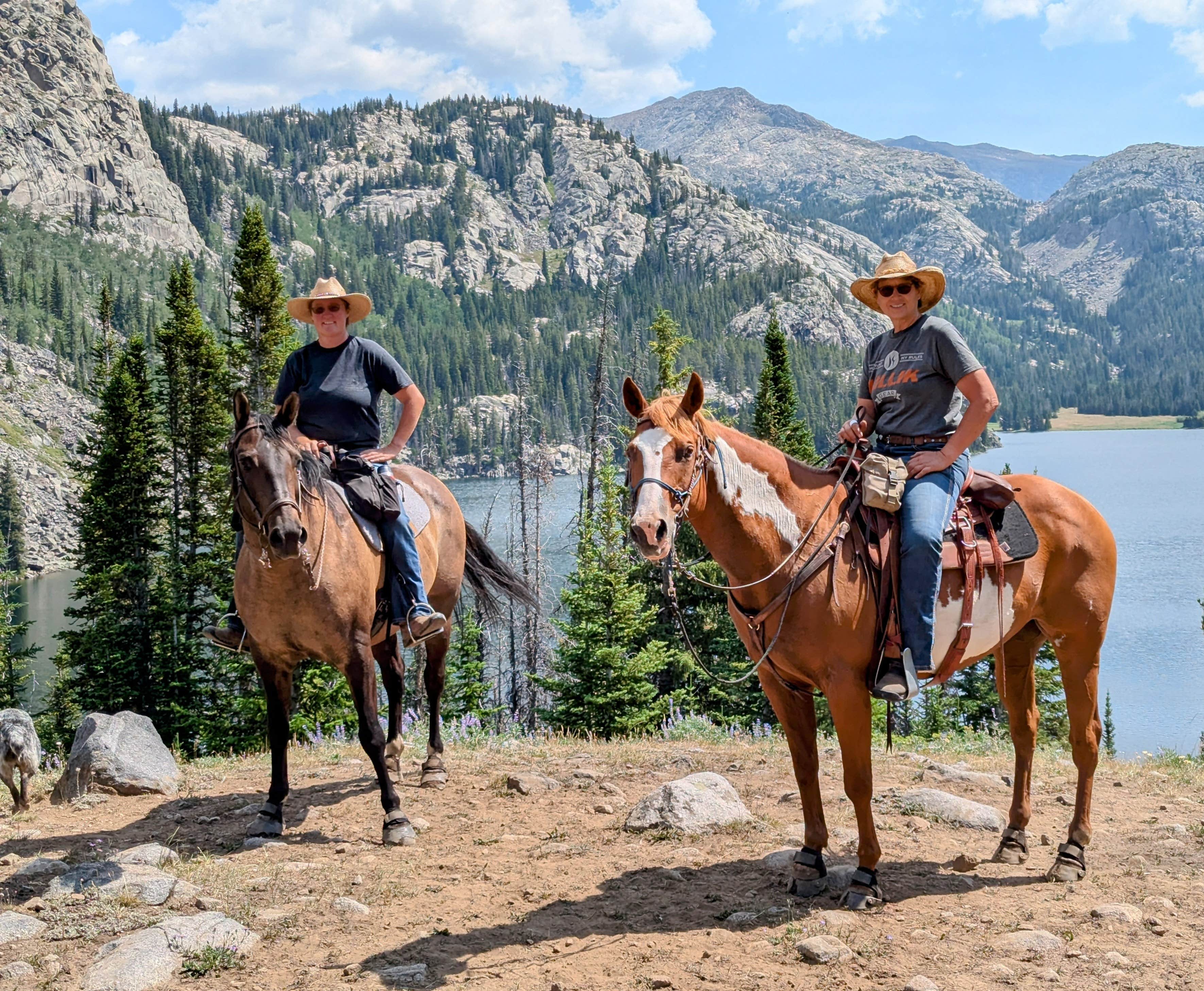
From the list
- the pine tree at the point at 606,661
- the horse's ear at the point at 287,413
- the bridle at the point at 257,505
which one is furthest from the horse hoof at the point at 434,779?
the pine tree at the point at 606,661

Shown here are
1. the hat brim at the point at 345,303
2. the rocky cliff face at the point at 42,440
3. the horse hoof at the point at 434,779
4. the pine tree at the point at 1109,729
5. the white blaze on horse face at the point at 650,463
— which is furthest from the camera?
the rocky cliff face at the point at 42,440

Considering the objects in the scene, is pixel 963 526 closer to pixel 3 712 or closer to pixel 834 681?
pixel 834 681

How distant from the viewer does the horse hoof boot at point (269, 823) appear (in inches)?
285

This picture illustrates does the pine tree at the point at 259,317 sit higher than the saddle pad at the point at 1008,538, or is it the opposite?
the pine tree at the point at 259,317

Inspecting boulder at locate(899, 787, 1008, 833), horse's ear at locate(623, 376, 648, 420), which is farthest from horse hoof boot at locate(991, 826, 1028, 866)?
horse's ear at locate(623, 376, 648, 420)

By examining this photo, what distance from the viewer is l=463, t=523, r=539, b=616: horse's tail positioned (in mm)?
10633

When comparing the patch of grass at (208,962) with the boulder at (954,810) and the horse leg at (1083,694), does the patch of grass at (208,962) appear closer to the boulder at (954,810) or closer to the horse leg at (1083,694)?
the boulder at (954,810)

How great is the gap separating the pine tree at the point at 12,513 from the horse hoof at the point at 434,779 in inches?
4432

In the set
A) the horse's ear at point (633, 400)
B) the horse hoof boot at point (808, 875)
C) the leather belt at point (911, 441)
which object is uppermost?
the horse's ear at point (633, 400)

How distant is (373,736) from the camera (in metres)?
7.36

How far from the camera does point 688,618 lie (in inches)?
1350

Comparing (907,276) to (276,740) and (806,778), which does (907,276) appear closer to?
(806,778)

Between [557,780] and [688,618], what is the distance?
84.7 ft

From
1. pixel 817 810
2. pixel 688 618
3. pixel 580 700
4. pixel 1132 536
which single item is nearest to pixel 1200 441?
pixel 1132 536
